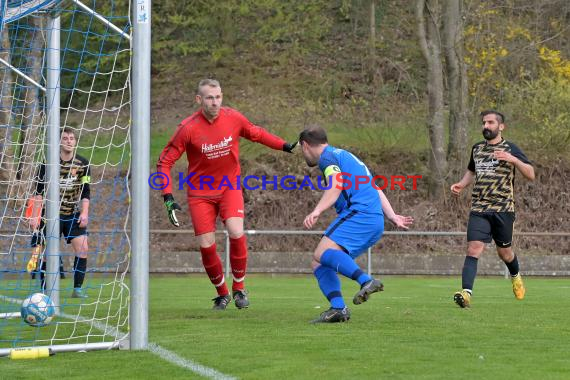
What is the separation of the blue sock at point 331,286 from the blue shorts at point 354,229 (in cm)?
26

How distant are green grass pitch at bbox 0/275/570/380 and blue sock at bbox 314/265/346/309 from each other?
0.26 meters

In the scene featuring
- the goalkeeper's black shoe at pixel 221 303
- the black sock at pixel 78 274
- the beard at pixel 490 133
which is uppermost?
the beard at pixel 490 133

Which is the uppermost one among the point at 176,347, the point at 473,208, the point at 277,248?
the point at 473,208

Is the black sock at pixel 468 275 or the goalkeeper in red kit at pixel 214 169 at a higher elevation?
the goalkeeper in red kit at pixel 214 169

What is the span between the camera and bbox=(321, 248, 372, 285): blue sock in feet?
27.9

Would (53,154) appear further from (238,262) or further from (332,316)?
(332,316)

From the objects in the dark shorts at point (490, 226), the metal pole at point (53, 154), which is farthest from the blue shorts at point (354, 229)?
the metal pole at point (53, 154)

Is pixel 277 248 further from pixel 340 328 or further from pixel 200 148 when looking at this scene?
pixel 340 328

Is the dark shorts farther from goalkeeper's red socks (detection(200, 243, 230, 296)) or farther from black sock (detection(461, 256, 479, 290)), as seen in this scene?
goalkeeper's red socks (detection(200, 243, 230, 296))

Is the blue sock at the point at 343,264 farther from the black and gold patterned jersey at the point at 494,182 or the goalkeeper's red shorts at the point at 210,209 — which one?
the black and gold patterned jersey at the point at 494,182

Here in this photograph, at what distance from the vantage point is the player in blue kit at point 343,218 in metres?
8.59

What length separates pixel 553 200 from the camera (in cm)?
2597

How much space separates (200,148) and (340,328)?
2730mm

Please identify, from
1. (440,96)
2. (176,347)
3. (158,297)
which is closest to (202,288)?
(158,297)
